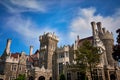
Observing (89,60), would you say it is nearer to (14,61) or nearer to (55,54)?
(55,54)

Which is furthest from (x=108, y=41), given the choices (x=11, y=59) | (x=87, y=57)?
(x=11, y=59)

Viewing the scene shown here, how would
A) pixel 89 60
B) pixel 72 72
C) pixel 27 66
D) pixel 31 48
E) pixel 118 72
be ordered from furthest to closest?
pixel 31 48 → pixel 27 66 → pixel 118 72 → pixel 72 72 → pixel 89 60

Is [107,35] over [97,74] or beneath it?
over

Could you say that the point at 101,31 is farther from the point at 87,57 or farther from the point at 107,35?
the point at 87,57

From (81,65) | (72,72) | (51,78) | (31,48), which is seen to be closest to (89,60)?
(81,65)

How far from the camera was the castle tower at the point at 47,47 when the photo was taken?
40406 mm

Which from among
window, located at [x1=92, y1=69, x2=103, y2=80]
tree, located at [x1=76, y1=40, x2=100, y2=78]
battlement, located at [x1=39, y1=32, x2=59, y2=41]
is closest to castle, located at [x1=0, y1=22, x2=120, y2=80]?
battlement, located at [x1=39, y1=32, x2=59, y2=41]

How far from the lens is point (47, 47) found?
42.1 metres

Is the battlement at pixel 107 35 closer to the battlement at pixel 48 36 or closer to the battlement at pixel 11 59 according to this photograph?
the battlement at pixel 48 36

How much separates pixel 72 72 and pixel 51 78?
9.66 metres

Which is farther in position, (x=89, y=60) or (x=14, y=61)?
(x=14, y=61)

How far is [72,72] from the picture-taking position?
1226 inches

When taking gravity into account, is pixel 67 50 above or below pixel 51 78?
above

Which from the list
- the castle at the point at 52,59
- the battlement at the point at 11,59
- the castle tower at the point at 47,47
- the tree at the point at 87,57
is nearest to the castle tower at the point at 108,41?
the castle at the point at 52,59
